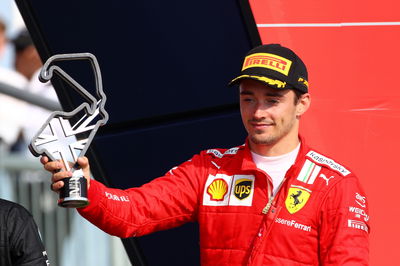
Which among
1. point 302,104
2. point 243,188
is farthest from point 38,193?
point 302,104

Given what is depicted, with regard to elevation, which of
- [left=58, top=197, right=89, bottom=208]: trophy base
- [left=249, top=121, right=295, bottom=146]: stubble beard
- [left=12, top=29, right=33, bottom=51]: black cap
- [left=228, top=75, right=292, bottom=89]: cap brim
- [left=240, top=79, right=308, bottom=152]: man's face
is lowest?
[left=58, top=197, right=89, bottom=208]: trophy base

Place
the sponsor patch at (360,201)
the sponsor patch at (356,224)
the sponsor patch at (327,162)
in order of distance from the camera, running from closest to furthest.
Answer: the sponsor patch at (356,224), the sponsor patch at (360,201), the sponsor patch at (327,162)


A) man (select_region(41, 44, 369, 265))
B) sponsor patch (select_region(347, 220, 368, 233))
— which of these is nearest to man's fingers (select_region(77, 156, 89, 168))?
man (select_region(41, 44, 369, 265))

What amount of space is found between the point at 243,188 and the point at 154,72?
103 centimetres

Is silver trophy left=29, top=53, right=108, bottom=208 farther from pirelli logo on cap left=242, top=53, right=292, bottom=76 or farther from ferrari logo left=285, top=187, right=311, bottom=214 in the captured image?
ferrari logo left=285, top=187, right=311, bottom=214

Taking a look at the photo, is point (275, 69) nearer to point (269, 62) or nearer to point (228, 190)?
point (269, 62)

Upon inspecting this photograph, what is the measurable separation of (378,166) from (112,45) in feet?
4.74

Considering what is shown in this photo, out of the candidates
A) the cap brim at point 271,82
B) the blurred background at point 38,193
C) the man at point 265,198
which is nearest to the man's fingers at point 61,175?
the man at point 265,198

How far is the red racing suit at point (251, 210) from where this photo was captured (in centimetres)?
407

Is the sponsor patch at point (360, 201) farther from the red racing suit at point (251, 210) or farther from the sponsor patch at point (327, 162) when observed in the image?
the sponsor patch at point (327, 162)

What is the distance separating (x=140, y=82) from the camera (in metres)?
5.13

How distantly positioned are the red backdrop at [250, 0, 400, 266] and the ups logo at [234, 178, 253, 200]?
0.69 metres

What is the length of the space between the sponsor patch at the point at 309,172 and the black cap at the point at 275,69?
0.31 metres

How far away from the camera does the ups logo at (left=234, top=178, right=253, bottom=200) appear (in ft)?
14.0
